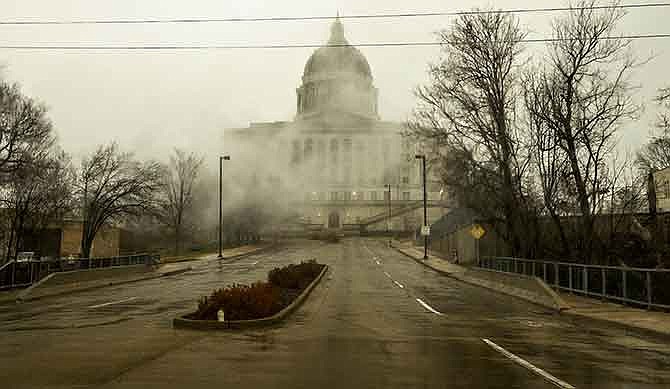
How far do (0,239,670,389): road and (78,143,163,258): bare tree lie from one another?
22.6 m

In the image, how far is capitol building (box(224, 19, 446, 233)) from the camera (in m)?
78.2

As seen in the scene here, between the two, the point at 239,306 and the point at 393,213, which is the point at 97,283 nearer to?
the point at 239,306

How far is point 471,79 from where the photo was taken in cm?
2581

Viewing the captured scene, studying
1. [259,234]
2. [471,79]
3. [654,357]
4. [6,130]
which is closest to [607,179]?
[471,79]

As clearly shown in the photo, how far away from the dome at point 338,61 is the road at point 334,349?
87828 mm

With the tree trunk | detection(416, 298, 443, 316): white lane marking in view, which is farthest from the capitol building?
detection(416, 298, 443, 316): white lane marking

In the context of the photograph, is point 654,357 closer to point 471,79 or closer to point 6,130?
point 471,79

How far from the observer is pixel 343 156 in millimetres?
92000

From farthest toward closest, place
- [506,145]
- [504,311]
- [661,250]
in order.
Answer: [506,145] → [661,250] → [504,311]

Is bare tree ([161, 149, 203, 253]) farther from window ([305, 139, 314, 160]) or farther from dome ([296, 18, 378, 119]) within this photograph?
dome ([296, 18, 378, 119])

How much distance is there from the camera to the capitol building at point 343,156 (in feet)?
257

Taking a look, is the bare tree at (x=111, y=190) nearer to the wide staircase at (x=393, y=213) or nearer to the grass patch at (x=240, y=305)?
the grass patch at (x=240, y=305)

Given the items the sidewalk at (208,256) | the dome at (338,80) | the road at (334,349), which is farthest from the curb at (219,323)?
the dome at (338,80)

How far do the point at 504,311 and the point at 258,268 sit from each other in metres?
19.8
